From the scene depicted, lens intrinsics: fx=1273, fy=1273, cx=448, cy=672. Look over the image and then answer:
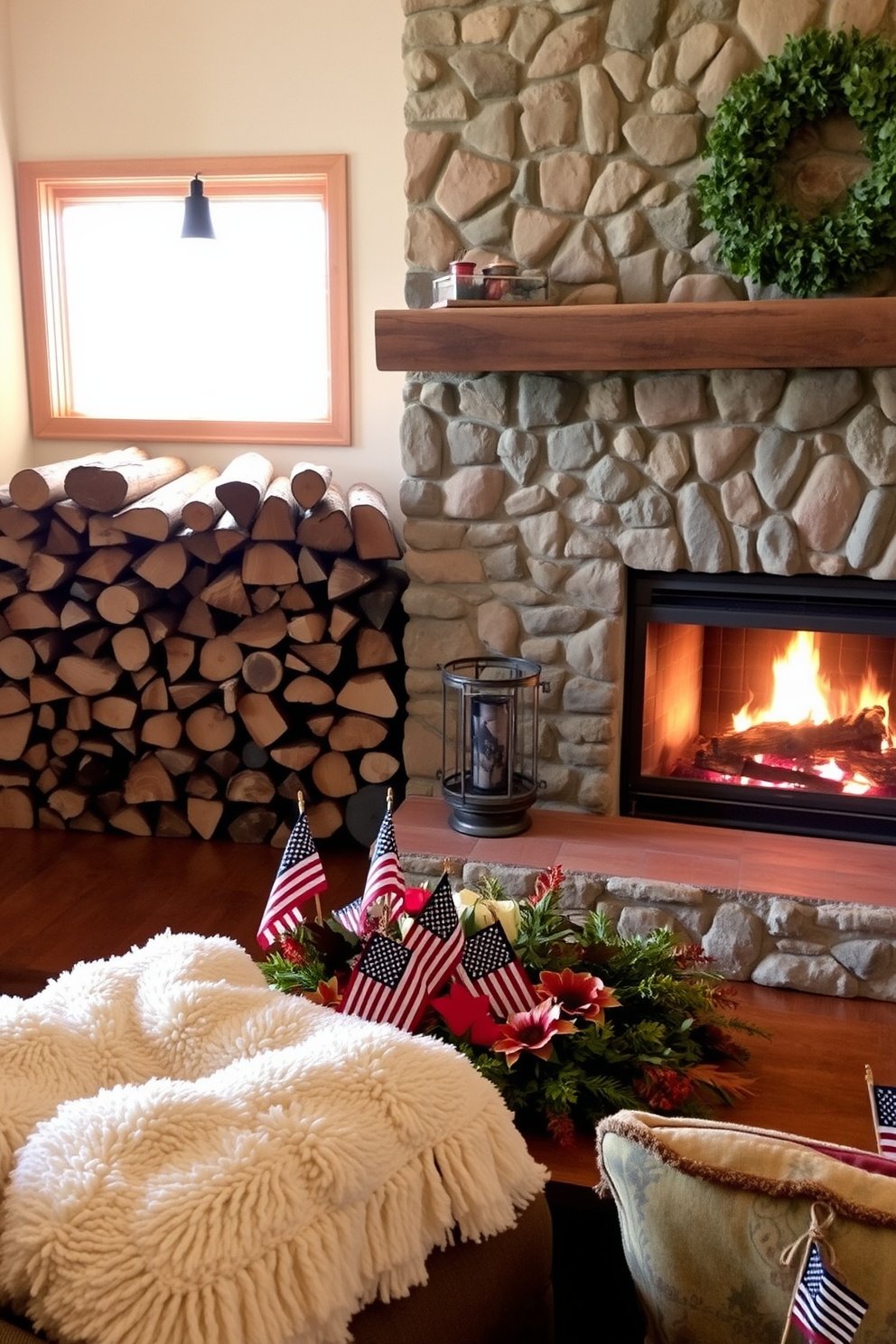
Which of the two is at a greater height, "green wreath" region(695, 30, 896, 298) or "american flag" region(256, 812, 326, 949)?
"green wreath" region(695, 30, 896, 298)

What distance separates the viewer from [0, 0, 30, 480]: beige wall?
4.21 m

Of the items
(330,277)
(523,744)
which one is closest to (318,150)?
(330,277)

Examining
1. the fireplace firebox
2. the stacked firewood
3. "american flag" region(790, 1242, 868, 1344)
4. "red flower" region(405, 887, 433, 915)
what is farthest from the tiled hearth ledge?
"american flag" region(790, 1242, 868, 1344)

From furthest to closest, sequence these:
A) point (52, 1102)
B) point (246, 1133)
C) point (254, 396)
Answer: point (254, 396) < point (52, 1102) < point (246, 1133)

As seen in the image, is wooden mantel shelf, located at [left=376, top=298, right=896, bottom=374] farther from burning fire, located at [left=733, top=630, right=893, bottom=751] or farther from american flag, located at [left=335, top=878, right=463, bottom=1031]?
american flag, located at [left=335, top=878, right=463, bottom=1031]

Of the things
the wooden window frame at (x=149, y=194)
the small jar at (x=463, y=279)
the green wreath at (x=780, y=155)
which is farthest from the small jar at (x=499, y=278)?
the wooden window frame at (x=149, y=194)

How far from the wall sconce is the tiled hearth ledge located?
1.99 metres

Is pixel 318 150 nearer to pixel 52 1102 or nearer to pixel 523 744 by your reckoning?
pixel 523 744

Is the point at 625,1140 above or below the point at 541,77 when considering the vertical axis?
below

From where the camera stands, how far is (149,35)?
4109 mm

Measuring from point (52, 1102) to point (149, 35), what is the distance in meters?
3.94

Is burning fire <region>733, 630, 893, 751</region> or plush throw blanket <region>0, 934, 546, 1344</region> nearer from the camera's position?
plush throw blanket <region>0, 934, 546, 1344</region>

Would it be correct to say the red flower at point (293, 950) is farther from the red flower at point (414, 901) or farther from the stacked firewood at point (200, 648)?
the stacked firewood at point (200, 648)

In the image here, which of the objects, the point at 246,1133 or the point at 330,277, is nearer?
the point at 246,1133
